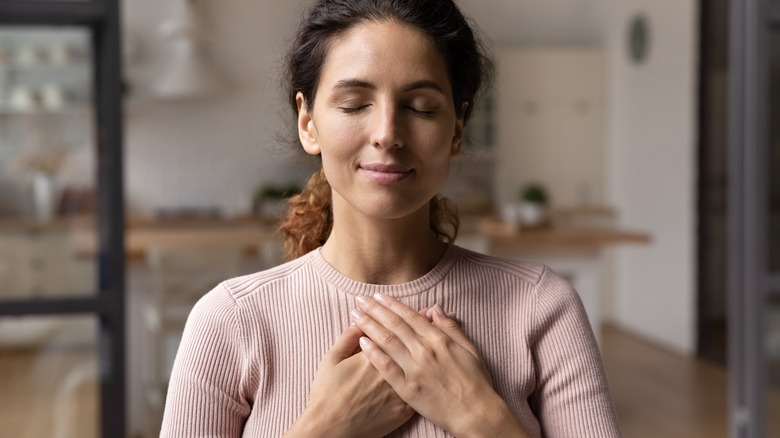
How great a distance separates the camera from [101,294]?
2.22 m

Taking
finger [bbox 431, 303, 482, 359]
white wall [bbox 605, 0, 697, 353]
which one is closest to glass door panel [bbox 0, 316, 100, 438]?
finger [bbox 431, 303, 482, 359]

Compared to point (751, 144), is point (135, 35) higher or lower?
higher

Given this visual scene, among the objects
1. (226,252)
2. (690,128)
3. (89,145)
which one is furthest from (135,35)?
(89,145)

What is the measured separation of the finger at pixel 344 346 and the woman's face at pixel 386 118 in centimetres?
12

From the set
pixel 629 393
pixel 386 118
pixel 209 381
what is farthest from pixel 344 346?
pixel 629 393

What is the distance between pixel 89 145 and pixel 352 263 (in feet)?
4.69

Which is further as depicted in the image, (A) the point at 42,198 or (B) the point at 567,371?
(A) the point at 42,198

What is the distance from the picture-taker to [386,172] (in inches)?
35.5

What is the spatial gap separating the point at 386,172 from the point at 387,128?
0.14ft

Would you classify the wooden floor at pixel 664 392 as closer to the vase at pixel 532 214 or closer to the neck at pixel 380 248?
the vase at pixel 532 214

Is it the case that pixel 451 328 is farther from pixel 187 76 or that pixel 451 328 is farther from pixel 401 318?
pixel 187 76

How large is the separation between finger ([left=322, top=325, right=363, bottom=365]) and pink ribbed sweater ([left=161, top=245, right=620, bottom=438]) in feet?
0.07

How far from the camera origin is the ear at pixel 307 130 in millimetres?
988

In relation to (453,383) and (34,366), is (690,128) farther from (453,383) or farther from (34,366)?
(453,383)
